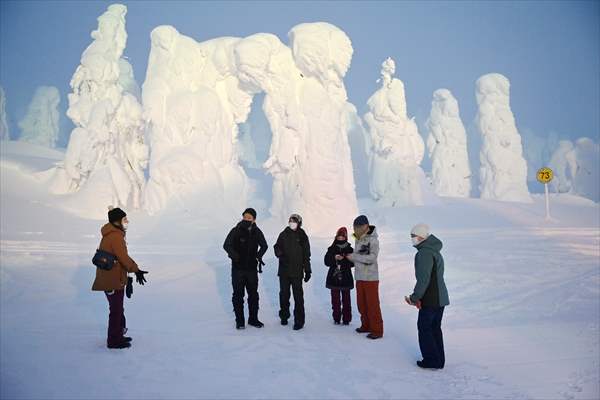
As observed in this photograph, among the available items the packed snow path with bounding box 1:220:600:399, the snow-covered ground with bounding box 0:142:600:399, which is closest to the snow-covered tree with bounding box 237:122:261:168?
the snow-covered ground with bounding box 0:142:600:399

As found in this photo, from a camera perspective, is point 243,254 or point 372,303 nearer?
point 372,303

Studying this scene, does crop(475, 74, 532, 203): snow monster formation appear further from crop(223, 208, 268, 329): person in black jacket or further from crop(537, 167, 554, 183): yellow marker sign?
crop(223, 208, 268, 329): person in black jacket

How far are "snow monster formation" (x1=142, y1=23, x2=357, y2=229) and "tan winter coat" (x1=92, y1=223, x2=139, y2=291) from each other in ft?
62.0

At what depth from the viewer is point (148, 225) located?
25.7 m

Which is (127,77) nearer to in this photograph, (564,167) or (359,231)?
(359,231)

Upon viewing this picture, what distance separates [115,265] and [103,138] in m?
24.5

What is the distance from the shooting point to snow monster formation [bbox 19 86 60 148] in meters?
55.2

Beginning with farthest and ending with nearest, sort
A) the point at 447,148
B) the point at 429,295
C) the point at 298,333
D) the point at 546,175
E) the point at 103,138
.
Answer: the point at 447,148 < the point at 103,138 < the point at 546,175 < the point at 298,333 < the point at 429,295

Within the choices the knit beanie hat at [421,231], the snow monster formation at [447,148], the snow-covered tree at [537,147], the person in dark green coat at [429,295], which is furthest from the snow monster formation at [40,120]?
the snow-covered tree at [537,147]

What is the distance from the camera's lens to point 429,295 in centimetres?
608

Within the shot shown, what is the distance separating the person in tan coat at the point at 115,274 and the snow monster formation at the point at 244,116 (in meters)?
18.8

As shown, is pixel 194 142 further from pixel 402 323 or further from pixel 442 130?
pixel 442 130

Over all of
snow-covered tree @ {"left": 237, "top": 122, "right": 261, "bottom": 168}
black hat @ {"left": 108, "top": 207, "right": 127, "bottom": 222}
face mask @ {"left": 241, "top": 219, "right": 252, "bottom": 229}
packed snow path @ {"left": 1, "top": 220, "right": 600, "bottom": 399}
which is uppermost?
snow-covered tree @ {"left": 237, "top": 122, "right": 261, "bottom": 168}

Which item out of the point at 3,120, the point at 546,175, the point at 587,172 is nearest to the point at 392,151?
the point at 546,175
